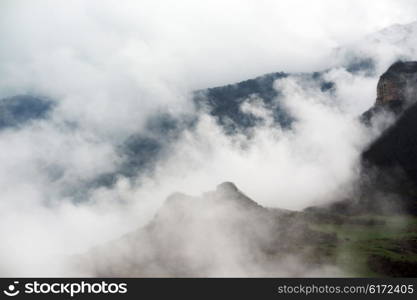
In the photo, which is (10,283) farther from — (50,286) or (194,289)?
(194,289)

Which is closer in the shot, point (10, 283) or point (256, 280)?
point (10, 283)

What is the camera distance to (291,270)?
654 feet

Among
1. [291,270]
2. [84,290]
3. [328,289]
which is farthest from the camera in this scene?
[291,270]

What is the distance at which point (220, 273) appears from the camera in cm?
19975

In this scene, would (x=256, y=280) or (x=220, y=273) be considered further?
(x=220, y=273)

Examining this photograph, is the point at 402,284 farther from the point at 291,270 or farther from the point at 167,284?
the point at 291,270

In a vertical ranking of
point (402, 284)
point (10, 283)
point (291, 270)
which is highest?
point (291, 270)

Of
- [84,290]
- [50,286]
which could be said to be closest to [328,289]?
[84,290]

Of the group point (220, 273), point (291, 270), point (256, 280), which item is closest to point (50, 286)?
point (256, 280)

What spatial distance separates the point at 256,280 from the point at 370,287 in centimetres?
2945

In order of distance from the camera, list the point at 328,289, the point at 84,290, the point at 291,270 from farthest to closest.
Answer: the point at 291,270 < the point at 328,289 < the point at 84,290

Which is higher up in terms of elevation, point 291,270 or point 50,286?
point 291,270

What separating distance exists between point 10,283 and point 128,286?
28644 millimetres

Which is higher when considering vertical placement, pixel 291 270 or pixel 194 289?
pixel 291 270
